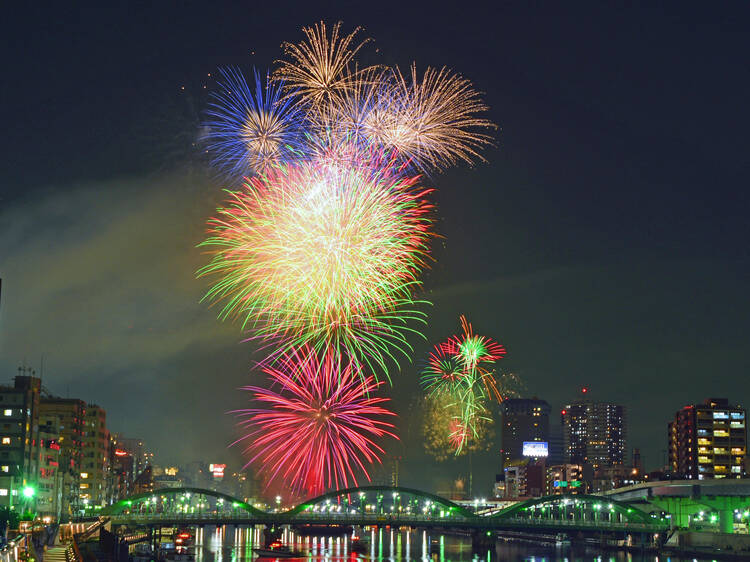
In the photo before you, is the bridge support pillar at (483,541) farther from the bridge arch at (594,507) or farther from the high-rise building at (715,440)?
the high-rise building at (715,440)

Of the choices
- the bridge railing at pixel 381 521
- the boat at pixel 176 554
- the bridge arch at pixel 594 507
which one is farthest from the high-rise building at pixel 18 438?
the bridge arch at pixel 594 507

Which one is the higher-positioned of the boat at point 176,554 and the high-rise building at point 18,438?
the high-rise building at point 18,438

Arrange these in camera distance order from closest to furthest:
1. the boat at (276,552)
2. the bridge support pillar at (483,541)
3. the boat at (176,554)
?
the boat at (176,554)
the boat at (276,552)
the bridge support pillar at (483,541)

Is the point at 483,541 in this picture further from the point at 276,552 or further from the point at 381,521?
the point at 276,552

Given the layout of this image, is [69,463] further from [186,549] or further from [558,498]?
[558,498]

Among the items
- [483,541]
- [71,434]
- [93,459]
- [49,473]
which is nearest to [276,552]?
[483,541]

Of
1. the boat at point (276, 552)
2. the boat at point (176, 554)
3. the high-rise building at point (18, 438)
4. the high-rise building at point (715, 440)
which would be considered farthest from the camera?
the high-rise building at point (715, 440)
